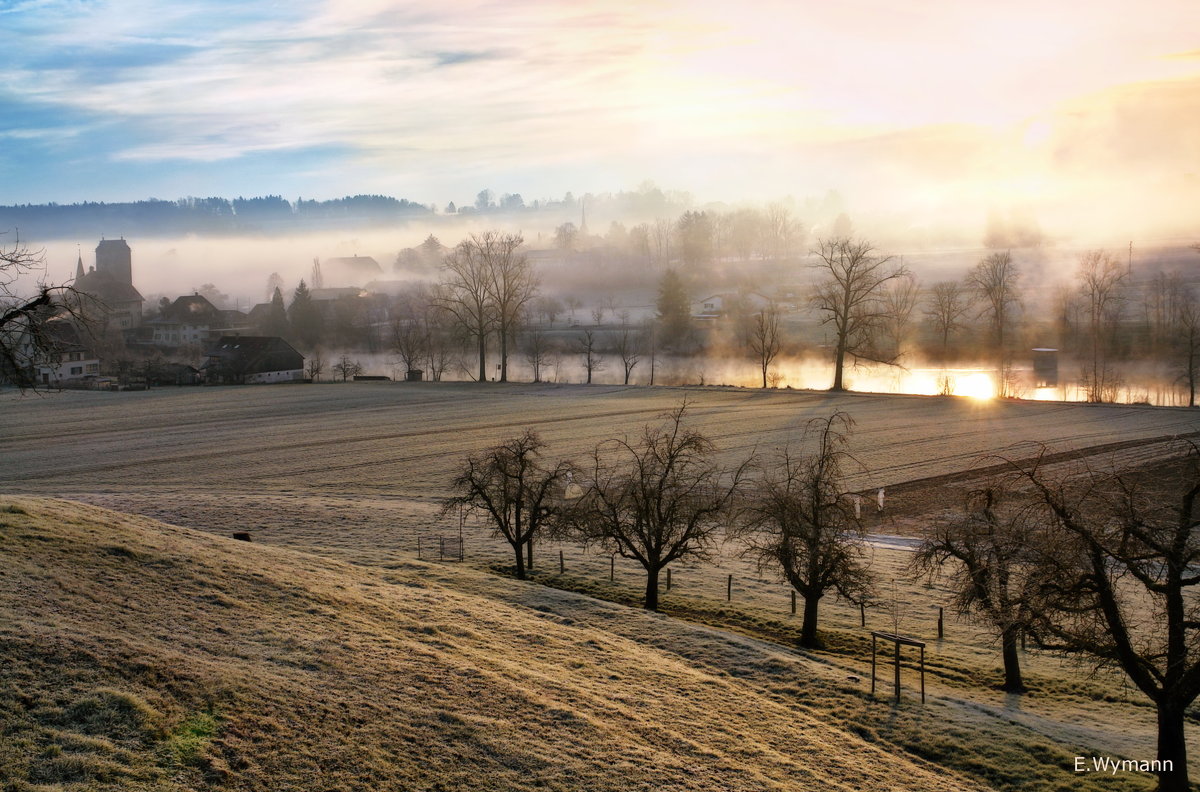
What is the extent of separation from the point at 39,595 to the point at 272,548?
35.2ft

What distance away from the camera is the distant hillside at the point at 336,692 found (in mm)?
12992

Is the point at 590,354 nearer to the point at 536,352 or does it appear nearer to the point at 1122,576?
the point at 536,352

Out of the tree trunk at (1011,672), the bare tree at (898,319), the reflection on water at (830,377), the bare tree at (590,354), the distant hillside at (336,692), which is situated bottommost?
the tree trunk at (1011,672)

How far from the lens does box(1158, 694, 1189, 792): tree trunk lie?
1588cm

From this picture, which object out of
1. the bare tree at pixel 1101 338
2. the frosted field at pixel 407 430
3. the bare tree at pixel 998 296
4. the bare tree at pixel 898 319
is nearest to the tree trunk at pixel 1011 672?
the frosted field at pixel 407 430

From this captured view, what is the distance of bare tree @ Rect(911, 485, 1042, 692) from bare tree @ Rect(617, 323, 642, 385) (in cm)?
7700

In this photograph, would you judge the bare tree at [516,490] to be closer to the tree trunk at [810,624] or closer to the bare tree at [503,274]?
the tree trunk at [810,624]

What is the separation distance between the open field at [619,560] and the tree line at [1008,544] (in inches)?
53.2

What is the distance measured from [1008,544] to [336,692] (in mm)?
14184

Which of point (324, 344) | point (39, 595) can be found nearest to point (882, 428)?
point (39, 595)

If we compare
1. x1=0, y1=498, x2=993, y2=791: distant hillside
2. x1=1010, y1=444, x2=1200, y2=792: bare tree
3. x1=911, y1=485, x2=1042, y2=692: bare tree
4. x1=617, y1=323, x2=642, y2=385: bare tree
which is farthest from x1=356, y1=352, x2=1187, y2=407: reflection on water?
x1=0, y1=498, x2=993, y2=791: distant hillside

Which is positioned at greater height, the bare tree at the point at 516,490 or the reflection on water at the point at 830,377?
the reflection on water at the point at 830,377

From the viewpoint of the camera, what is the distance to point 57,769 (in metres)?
11.7

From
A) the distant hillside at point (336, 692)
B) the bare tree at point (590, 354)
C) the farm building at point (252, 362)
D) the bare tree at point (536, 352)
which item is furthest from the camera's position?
the bare tree at point (536, 352)
